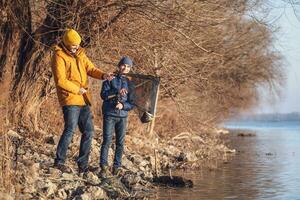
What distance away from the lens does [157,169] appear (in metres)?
10.9

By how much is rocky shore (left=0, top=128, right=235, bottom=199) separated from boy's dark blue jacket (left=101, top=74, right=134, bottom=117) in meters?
0.93

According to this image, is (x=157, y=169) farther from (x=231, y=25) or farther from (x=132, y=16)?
(x=231, y=25)

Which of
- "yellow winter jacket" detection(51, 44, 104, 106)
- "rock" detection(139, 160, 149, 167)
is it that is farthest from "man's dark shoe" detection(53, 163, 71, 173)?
"rock" detection(139, 160, 149, 167)

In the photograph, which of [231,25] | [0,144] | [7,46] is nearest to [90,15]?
[7,46]

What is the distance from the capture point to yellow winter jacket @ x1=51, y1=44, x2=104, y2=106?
27.3ft

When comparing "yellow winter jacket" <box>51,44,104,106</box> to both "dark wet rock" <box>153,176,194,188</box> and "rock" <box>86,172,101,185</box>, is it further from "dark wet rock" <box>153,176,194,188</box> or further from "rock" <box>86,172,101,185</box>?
"dark wet rock" <box>153,176,194,188</box>

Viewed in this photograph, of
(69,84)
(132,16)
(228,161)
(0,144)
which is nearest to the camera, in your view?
(0,144)

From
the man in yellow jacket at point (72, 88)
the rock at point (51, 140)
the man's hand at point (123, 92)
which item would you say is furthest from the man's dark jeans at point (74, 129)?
the rock at point (51, 140)

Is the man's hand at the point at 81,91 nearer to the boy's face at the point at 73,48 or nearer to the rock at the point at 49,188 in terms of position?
the boy's face at the point at 73,48

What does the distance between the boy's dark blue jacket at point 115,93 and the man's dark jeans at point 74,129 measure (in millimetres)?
408

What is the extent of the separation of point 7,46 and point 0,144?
15.7 feet

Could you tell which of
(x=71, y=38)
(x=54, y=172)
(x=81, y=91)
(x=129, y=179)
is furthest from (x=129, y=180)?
(x=71, y=38)

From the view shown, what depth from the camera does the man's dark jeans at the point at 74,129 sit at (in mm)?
8445

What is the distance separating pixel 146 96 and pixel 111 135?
37.6 inches
